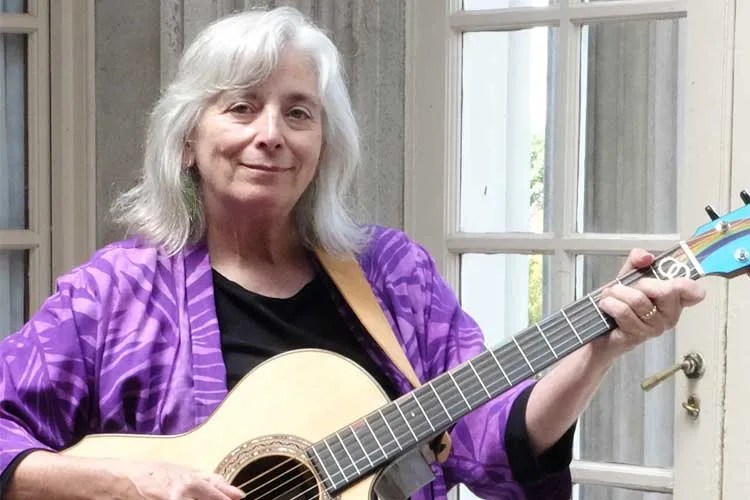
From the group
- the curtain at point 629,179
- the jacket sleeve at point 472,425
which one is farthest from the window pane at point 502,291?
the jacket sleeve at point 472,425

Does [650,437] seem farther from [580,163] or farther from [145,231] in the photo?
[145,231]

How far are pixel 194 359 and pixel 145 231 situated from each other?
23 cm

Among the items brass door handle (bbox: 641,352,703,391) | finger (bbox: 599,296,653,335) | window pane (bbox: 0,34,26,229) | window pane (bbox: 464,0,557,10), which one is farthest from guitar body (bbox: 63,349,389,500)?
window pane (bbox: 0,34,26,229)

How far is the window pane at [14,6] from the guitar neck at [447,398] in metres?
1.53

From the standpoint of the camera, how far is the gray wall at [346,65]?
2387 mm

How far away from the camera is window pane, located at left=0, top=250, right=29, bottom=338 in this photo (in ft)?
8.57

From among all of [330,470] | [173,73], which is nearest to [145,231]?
[330,470]

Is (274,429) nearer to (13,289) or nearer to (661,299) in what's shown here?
(661,299)

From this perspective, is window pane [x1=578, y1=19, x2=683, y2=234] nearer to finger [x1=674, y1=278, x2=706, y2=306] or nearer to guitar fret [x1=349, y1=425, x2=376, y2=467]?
finger [x1=674, y1=278, x2=706, y2=306]

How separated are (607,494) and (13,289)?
1317mm

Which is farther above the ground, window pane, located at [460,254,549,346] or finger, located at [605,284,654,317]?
finger, located at [605,284,654,317]

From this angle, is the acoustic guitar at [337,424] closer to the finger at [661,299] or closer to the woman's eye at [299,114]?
the finger at [661,299]

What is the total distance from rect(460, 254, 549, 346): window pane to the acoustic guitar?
0.86m

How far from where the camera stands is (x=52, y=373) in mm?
1607
